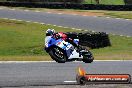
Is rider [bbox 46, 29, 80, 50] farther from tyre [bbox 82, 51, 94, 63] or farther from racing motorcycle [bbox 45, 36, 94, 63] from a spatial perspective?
tyre [bbox 82, 51, 94, 63]

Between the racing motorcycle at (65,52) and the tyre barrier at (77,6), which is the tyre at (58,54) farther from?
the tyre barrier at (77,6)

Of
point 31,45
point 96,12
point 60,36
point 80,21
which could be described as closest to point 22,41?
point 31,45

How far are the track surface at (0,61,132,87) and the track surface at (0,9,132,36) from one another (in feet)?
55.1

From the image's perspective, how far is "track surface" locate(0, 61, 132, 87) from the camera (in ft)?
47.0

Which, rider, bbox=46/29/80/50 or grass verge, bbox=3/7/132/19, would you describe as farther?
grass verge, bbox=3/7/132/19

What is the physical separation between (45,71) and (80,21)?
24.9 m

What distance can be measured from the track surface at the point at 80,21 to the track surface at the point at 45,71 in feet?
55.1

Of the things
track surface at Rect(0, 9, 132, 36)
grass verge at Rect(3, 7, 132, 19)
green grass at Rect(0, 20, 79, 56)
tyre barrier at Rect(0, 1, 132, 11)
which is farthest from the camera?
tyre barrier at Rect(0, 1, 132, 11)

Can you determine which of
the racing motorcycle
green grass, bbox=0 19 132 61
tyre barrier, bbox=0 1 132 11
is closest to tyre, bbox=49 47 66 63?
the racing motorcycle

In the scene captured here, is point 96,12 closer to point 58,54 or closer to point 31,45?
point 31,45

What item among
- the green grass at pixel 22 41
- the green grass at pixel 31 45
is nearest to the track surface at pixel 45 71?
the green grass at pixel 31 45

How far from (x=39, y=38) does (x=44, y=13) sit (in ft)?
60.0

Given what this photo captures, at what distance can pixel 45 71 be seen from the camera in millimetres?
16500

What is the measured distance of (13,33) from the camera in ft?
100
